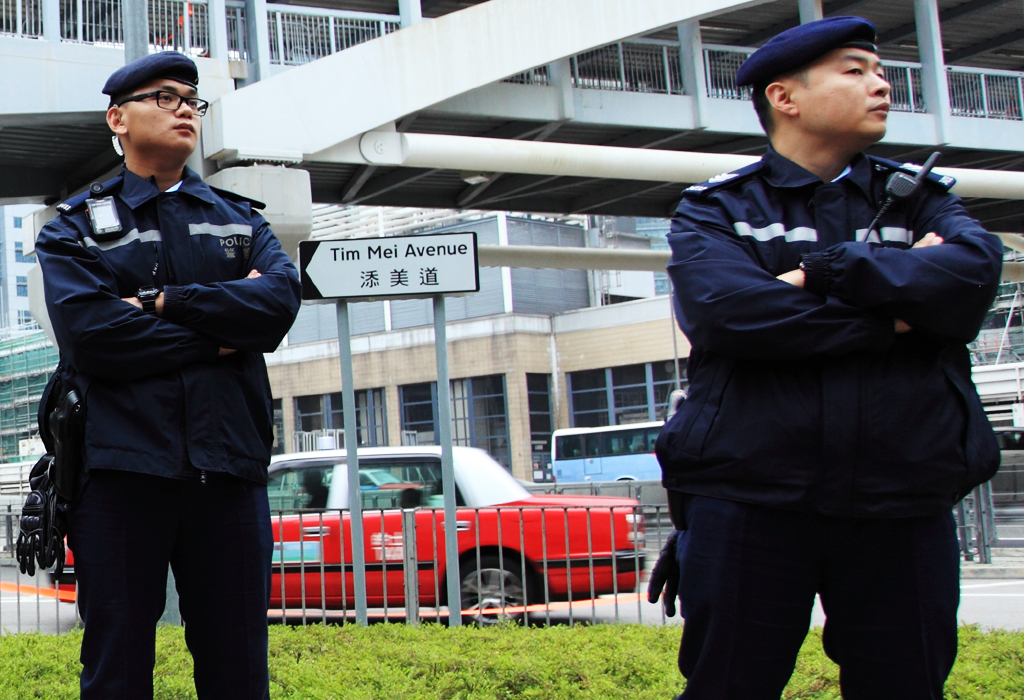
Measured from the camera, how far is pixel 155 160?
3.20 meters

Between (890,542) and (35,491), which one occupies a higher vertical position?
(35,491)

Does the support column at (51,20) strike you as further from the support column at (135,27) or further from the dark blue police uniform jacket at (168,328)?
the dark blue police uniform jacket at (168,328)

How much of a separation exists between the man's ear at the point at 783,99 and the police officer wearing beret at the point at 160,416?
1411 mm

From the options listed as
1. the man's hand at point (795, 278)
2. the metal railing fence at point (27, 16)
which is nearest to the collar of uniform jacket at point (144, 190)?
the man's hand at point (795, 278)

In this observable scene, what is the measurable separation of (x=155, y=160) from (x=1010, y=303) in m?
41.1

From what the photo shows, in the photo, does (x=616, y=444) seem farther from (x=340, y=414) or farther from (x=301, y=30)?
(x=301, y=30)

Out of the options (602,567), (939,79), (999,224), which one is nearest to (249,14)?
(602,567)

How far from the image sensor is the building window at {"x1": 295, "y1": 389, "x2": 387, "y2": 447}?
49.5 metres

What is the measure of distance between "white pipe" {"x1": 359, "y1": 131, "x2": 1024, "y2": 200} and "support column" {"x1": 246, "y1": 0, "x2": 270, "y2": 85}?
5.02ft

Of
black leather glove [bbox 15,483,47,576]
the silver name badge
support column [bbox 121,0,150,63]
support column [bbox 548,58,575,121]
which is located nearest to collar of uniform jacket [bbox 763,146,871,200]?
the silver name badge

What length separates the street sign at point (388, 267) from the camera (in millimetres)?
6754

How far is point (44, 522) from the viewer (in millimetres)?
3078

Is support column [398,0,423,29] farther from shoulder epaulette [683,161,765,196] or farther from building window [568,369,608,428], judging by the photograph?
building window [568,369,608,428]

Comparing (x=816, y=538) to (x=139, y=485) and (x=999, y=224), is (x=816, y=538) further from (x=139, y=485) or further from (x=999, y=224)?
(x=999, y=224)
